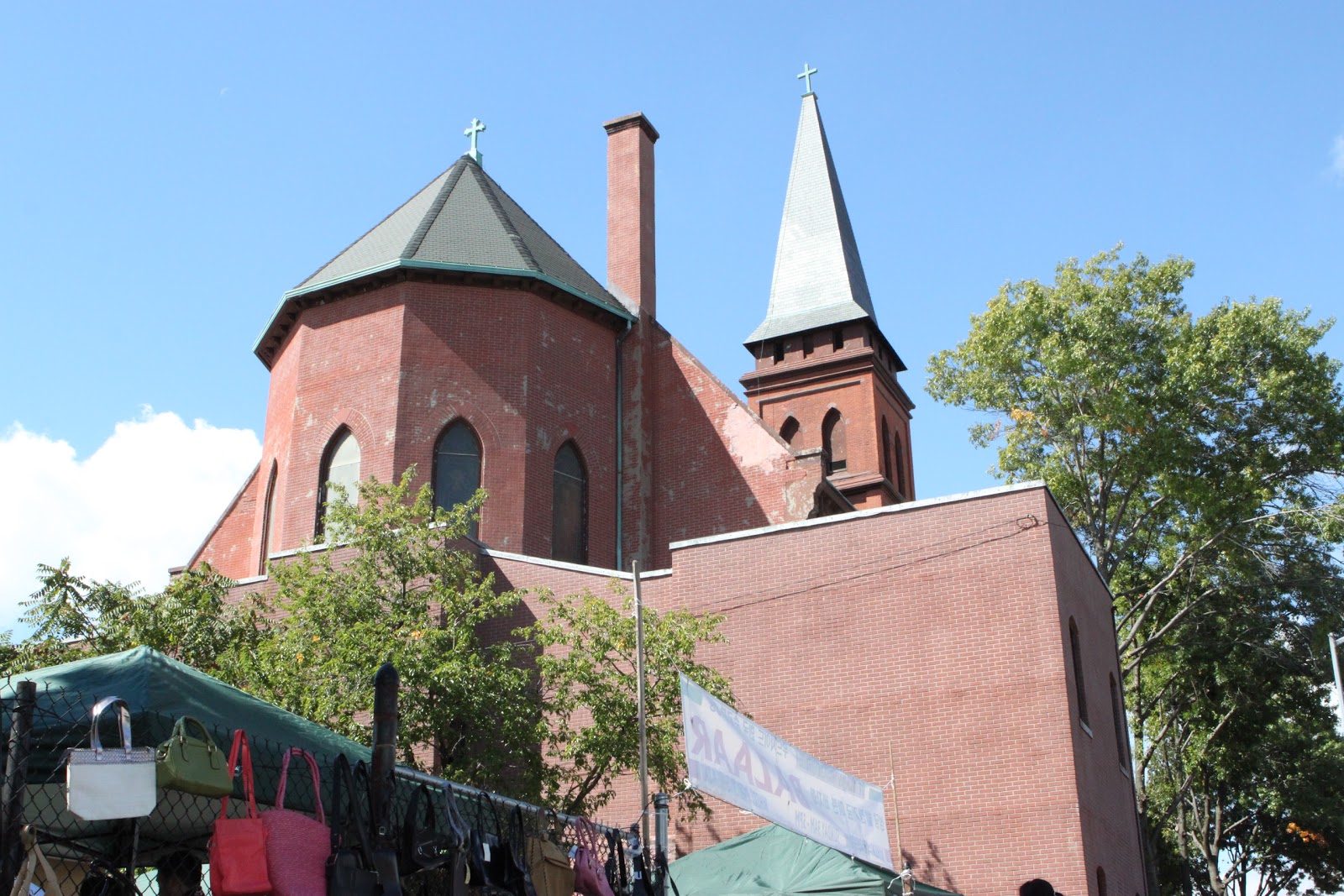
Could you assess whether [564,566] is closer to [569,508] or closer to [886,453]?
[569,508]

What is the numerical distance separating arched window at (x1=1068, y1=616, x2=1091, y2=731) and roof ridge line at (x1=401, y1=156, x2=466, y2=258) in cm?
1304

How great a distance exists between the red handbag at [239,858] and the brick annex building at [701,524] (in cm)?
1324

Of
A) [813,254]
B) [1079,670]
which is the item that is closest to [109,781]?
[1079,670]

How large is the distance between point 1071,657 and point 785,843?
7741mm

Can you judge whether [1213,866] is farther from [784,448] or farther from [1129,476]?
[784,448]

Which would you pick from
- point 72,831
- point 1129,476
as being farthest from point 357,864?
point 1129,476

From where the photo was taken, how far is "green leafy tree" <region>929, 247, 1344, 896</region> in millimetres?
27250

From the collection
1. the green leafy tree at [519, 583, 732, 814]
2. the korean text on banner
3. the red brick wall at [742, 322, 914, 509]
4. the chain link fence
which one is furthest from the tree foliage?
the red brick wall at [742, 322, 914, 509]

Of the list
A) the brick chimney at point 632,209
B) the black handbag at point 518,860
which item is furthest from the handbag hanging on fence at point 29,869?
the brick chimney at point 632,209

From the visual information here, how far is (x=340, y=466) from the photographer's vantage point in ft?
75.0

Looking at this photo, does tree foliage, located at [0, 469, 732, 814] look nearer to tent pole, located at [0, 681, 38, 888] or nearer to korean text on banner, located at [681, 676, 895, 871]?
korean text on banner, located at [681, 676, 895, 871]

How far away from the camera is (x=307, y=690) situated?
15.1 m

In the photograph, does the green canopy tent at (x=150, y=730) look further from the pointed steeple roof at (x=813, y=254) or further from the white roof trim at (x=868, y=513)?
the pointed steeple roof at (x=813, y=254)

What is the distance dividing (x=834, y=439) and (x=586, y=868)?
3031 cm
